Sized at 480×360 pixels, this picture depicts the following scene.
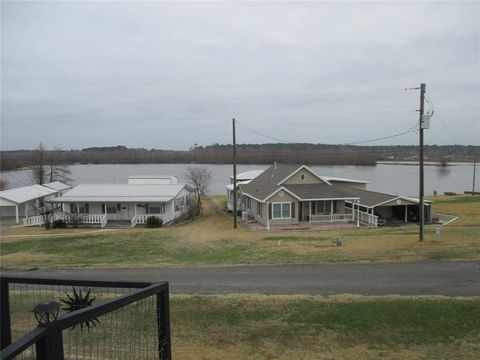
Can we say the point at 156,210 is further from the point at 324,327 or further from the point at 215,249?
the point at 324,327

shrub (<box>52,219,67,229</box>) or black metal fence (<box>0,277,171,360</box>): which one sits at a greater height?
black metal fence (<box>0,277,171,360</box>)

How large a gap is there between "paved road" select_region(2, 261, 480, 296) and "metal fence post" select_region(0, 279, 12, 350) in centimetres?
777

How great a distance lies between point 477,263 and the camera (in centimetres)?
1560

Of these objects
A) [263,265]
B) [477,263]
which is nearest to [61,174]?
[263,265]

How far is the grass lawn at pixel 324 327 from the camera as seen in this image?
8.00 metres

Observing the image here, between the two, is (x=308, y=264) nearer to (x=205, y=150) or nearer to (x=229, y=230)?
(x=229, y=230)

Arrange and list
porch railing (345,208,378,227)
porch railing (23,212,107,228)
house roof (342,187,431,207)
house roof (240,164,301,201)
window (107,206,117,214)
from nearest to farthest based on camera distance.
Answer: porch railing (345,208,378,227) < house roof (342,187,431,207) < house roof (240,164,301,201) < porch railing (23,212,107,228) < window (107,206,117,214)

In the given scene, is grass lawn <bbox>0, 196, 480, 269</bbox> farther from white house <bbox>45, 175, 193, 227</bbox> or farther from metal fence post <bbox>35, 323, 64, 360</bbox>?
metal fence post <bbox>35, 323, 64, 360</bbox>

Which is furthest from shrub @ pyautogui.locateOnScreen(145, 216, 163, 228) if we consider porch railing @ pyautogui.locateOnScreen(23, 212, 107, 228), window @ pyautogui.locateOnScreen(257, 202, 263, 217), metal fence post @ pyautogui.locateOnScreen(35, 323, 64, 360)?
metal fence post @ pyautogui.locateOnScreen(35, 323, 64, 360)

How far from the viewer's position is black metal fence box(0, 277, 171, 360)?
3176mm

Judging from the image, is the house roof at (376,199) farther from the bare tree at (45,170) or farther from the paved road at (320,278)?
the bare tree at (45,170)

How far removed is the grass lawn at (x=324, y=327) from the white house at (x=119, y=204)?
86.3ft

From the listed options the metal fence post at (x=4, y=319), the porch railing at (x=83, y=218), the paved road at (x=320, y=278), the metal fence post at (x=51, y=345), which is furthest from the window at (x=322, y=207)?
the metal fence post at (x=51, y=345)

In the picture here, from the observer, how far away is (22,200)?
40938mm
